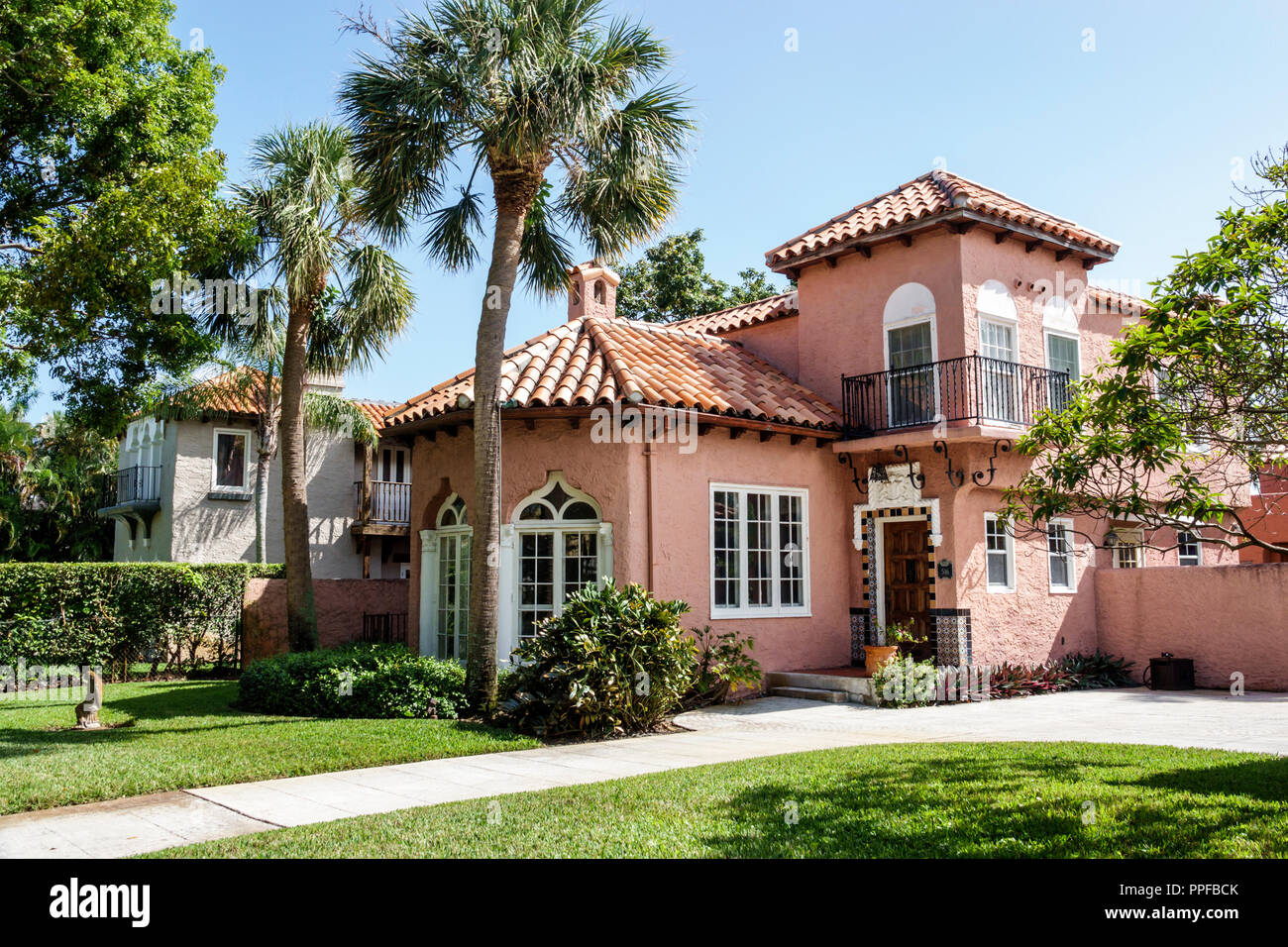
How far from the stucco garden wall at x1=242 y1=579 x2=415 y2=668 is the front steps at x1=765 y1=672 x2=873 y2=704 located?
6205 millimetres

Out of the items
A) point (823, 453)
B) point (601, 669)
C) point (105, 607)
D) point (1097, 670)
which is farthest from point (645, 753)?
point (105, 607)

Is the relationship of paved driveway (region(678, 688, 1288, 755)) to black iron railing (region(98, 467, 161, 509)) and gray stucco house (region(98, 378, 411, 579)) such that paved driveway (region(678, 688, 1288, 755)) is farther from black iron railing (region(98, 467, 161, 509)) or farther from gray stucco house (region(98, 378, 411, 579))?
black iron railing (region(98, 467, 161, 509))

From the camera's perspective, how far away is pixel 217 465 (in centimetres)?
2677

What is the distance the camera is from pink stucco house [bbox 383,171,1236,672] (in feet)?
45.6

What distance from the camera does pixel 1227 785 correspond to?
23.4 ft

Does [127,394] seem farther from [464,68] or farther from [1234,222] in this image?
[1234,222]

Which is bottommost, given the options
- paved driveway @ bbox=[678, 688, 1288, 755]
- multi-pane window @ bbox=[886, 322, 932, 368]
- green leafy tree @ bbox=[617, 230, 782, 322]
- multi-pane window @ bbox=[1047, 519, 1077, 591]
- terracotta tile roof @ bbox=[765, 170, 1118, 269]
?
paved driveway @ bbox=[678, 688, 1288, 755]

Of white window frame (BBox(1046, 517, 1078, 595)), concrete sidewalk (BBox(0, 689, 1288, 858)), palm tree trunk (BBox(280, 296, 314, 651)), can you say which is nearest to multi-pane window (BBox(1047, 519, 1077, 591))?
white window frame (BBox(1046, 517, 1078, 595))

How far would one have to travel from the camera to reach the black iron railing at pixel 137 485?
27.3 metres

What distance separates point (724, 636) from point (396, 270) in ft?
25.6

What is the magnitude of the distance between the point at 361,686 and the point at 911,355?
9.85 metres

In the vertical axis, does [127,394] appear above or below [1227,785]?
above

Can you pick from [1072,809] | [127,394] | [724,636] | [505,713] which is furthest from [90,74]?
[1072,809]

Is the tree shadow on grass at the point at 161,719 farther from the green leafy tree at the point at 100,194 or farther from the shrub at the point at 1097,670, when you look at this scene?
the shrub at the point at 1097,670
